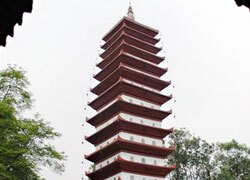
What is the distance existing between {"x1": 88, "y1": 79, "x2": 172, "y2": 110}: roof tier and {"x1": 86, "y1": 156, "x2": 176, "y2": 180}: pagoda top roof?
736 centimetres

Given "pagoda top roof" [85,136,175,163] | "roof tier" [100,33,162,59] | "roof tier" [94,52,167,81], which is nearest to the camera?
"pagoda top roof" [85,136,175,163]

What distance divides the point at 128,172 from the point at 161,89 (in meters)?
11.2

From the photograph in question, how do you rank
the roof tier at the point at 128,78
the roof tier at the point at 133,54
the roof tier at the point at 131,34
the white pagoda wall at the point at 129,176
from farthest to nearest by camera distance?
the roof tier at the point at 131,34 < the roof tier at the point at 133,54 < the roof tier at the point at 128,78 < the white pagoda wall at the point at 129,176

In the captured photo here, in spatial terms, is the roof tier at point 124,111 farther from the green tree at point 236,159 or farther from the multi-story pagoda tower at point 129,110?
the green tree at point 236,159

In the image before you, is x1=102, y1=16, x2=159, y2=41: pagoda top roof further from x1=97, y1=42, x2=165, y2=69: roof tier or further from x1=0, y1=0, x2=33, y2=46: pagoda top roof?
x1=0, y1=0, x2=33, y2=46: pagoda top roof

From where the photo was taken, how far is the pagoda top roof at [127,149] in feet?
88.3

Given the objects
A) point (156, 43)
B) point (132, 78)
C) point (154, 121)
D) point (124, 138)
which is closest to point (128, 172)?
point (124, 138)

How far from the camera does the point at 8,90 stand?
19984 mm

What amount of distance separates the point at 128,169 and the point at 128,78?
9849 mm

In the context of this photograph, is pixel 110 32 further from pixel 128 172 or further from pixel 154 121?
pixel 128 172

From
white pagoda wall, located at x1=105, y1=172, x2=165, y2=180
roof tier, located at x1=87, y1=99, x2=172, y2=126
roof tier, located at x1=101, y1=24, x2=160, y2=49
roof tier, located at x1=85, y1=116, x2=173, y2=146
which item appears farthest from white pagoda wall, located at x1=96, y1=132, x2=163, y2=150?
roof tier, located at x1=101, y1=24, x2=160, y2=49

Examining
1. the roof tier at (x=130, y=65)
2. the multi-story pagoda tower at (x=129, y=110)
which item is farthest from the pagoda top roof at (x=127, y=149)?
the roof tier at (x=130, y=65)

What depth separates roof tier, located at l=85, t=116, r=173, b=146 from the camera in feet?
92.8

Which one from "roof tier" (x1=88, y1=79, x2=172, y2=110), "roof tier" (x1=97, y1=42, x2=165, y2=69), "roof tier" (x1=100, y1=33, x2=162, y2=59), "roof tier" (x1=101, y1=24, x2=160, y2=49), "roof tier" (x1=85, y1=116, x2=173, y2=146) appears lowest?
"roof tier" (x1=85, y1=116, x2=173, y2=146)
